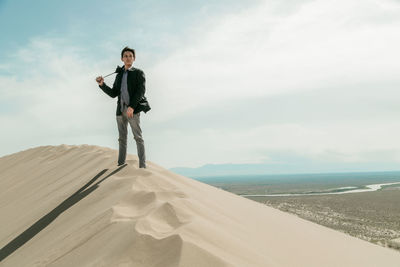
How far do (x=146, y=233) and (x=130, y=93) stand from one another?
2564 mm

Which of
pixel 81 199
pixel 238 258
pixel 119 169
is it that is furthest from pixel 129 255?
pixel 119 169

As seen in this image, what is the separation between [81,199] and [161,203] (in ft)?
4.68

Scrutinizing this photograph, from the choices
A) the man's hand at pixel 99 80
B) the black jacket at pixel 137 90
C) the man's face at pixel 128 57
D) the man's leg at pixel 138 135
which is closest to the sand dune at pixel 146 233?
the man's leg at pixel 138 135

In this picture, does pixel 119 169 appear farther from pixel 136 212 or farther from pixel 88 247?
pixel 88 247

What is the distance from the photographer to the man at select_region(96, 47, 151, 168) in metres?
4.36

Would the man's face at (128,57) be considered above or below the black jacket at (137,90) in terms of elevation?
above

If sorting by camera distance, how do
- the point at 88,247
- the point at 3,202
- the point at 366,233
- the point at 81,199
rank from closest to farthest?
the point at 88,247 < the point at 81,199 < the point at 3,202 < the point at 366,233

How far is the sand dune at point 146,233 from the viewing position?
212cm

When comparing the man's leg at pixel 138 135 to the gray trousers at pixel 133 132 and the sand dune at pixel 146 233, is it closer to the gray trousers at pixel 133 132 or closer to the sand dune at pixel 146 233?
the gray trousers at pixel 133 132

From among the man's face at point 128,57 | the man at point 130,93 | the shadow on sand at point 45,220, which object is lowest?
the shadow on sand at point 45,220

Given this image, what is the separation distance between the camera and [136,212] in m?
2.83

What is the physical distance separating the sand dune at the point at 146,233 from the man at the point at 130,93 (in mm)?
567

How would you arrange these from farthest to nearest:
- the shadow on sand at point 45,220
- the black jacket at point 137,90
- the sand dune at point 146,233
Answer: the black jacket at point 137,90
the shadow on sand at point 45,220
the sand dune at point 146,233

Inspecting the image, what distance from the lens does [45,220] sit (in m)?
3.58
